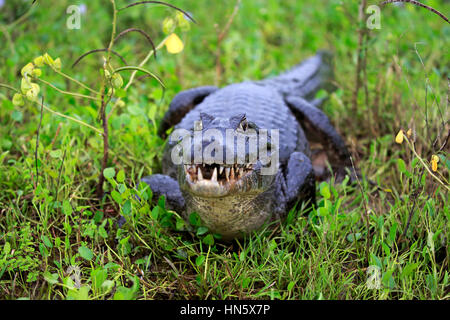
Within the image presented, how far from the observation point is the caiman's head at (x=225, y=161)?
228 cm

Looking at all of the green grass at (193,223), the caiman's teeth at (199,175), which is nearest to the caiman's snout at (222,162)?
the caiman's teeth at (199,175)

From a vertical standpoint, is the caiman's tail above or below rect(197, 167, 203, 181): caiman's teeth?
above

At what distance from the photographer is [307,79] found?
15.9 feet

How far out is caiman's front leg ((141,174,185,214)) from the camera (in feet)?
10.1

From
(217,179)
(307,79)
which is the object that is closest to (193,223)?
(217,179)

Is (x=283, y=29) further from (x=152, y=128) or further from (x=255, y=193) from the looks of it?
(x=255, y=193)

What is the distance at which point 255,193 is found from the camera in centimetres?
262

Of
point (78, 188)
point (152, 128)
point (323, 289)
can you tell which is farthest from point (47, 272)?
point (152, 128)

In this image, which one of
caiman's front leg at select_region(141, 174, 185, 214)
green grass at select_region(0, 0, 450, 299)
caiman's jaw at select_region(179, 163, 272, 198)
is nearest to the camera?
caiman's jaw at select_region(179, 163, 272, 198)

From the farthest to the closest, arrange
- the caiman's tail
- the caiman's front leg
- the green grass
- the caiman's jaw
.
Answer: the caiman's tail < the caiman's front leg < the green grass < the caiman's jaw

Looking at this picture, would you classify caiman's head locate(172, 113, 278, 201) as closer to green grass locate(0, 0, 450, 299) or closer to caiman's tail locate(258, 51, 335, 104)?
green grass locate(0, 0, 450, 299)

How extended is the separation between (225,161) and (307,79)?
2813 millimetres

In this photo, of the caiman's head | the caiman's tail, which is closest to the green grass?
the caiman's tail
